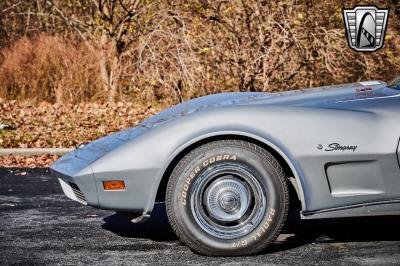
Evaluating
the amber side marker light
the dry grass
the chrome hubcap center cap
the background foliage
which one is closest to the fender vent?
the amber side marker light

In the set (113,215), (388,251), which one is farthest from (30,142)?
(388,251)

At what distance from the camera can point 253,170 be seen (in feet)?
15.9

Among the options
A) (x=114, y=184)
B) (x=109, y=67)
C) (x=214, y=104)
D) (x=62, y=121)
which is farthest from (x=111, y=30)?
(x=114, y=184)

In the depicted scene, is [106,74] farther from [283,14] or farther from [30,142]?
[30,142]

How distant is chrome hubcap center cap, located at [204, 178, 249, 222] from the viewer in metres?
4.88

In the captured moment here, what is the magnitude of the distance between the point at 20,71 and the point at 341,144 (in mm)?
11689

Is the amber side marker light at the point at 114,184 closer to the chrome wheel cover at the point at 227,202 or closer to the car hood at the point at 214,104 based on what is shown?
the car hood at the point at 214,104

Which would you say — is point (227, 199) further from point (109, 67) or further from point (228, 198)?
point (109, 67)

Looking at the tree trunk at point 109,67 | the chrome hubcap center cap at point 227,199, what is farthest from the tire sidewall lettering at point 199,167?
the tree trunk at point 109,67

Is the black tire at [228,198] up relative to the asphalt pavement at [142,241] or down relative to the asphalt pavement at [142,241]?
up

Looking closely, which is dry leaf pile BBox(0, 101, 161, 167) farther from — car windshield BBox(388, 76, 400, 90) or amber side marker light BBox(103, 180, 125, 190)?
car windshield BBox(388, 76, 400, 90)

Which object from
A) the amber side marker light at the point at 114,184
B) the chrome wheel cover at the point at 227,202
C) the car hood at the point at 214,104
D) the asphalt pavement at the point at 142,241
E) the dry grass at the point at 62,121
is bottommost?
the dry grass at the point at 62,121

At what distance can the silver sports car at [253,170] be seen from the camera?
15.8 ft

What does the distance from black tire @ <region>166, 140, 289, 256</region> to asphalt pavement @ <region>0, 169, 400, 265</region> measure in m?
0.12
